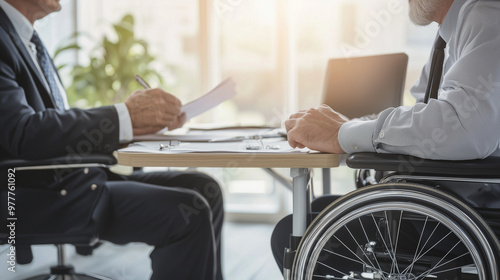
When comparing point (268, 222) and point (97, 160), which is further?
point (268, 222)

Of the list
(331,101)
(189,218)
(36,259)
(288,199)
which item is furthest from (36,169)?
(288,199)

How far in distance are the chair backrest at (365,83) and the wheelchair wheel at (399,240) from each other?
0.85 metres

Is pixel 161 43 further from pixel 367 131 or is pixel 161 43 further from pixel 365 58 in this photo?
pixel 367 131

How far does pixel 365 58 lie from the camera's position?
1.98 metres

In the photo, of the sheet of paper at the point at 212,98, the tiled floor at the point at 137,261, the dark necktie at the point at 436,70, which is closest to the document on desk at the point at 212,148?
the sheet of paper at the point at 212,98

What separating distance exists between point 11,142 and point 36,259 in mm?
1445

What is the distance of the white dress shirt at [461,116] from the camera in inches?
37.1

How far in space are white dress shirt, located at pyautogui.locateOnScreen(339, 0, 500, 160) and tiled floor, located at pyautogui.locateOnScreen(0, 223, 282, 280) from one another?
4.77 feet

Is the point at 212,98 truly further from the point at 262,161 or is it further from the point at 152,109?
the point at 262,161

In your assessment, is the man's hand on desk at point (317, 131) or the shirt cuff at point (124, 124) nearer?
the man's hand on desk at point (317, 131)

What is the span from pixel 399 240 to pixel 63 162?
880 mm

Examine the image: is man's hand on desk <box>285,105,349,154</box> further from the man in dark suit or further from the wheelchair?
the man in dark suit

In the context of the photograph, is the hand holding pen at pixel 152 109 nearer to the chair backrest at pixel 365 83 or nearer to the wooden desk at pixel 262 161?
the wooden desk at pixel 262 161

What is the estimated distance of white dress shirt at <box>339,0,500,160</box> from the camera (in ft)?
3.09
